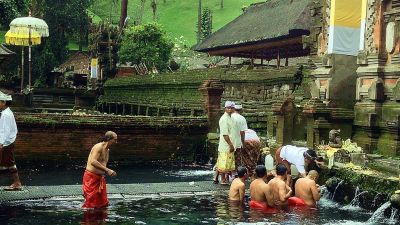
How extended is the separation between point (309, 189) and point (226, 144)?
2.74 metres

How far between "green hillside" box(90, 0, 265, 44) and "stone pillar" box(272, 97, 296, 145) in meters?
77.4

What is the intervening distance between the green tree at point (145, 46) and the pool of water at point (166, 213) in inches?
1439

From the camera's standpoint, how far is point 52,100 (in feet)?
112

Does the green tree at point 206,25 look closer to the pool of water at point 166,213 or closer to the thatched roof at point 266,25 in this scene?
the thatched roof at point 266,25

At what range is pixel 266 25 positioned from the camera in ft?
110

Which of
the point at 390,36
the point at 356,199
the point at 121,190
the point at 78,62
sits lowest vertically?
the point at 121,190

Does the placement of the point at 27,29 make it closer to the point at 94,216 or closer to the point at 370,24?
the point at 370,24

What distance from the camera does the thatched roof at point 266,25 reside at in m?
29.7

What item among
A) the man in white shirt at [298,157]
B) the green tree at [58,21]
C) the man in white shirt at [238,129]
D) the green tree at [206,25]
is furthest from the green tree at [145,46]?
the green tree at [206,25]

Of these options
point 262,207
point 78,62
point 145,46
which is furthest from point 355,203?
point 78,62

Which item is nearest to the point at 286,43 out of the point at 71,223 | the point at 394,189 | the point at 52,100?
the point at 52,100

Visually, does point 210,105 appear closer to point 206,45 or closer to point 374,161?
point 374,161

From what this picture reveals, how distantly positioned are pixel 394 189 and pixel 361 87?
17.8 ft

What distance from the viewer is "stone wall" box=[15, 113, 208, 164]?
718 inches
